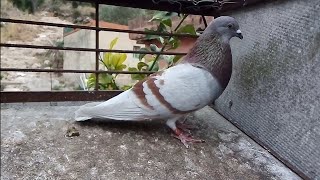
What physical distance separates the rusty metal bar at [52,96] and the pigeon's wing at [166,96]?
18.5 inches

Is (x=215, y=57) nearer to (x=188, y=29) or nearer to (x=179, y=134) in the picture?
(x=179, y=134)

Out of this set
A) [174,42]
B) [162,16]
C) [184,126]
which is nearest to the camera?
[184,126]

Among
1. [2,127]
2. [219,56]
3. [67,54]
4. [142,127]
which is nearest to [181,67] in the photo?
[219,56]

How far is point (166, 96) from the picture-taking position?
4.07 feet

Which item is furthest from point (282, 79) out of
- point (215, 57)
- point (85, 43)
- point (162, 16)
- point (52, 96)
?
point (85, 43)

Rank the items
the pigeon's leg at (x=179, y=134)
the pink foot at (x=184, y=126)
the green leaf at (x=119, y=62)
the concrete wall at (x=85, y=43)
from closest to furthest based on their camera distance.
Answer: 1. the pigeon's leg at (x=179, y=134)
2. the pink foot at (x=184, y=126)
3. the green leaf at (x=119, y=62)
4. the concrete wall at (x=85, y=43)

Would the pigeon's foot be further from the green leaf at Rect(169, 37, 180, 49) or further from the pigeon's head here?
the green leaf at Rect(169, 37, 180, 49)

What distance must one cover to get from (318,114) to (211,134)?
1.74 feet

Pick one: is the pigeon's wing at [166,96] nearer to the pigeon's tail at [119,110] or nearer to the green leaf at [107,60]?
the pigeon's tail at [119,110]

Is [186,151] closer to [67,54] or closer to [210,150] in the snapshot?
[210,150]

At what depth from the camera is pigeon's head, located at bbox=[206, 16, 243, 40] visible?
1304 mm

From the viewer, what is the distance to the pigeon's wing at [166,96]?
1235 mm

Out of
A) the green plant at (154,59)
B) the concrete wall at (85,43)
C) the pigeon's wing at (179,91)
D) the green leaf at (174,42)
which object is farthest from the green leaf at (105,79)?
the pigeon's wing at (179,91)

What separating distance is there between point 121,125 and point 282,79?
756 mm
